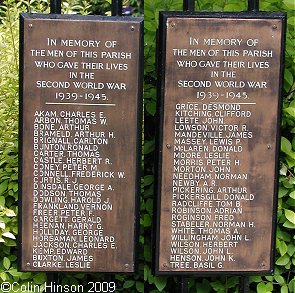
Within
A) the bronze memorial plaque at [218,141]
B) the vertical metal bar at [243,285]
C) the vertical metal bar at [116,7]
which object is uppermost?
the vertical metal bar at [116,7]

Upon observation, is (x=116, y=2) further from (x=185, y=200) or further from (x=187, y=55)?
(x=185, y=200)

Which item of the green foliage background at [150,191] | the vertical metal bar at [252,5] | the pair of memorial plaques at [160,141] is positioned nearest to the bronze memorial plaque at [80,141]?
the pair of memorial plaques at [160,141]

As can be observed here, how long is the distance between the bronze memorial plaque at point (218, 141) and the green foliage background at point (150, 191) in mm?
238

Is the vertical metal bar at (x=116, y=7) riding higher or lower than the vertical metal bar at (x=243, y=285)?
higher

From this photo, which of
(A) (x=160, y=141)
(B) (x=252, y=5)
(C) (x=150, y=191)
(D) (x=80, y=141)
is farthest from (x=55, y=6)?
(C) (x=150, y=191)

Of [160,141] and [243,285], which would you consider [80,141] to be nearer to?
[160,141]

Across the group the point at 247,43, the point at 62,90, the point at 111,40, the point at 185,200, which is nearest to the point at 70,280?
the point at 185,200

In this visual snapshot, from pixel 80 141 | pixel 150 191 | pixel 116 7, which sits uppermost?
pixel 116 7

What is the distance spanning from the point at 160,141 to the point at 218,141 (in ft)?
0.96

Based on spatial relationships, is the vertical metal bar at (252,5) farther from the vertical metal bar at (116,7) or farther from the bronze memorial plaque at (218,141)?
the vertical metal bar at (116,7)

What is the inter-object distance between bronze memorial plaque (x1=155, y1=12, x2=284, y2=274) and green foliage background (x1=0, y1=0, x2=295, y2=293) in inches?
9.4

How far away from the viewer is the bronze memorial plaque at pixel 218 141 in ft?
10.7

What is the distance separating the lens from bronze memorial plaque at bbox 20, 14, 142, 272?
3281 mm

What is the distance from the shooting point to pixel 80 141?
10.9ft
